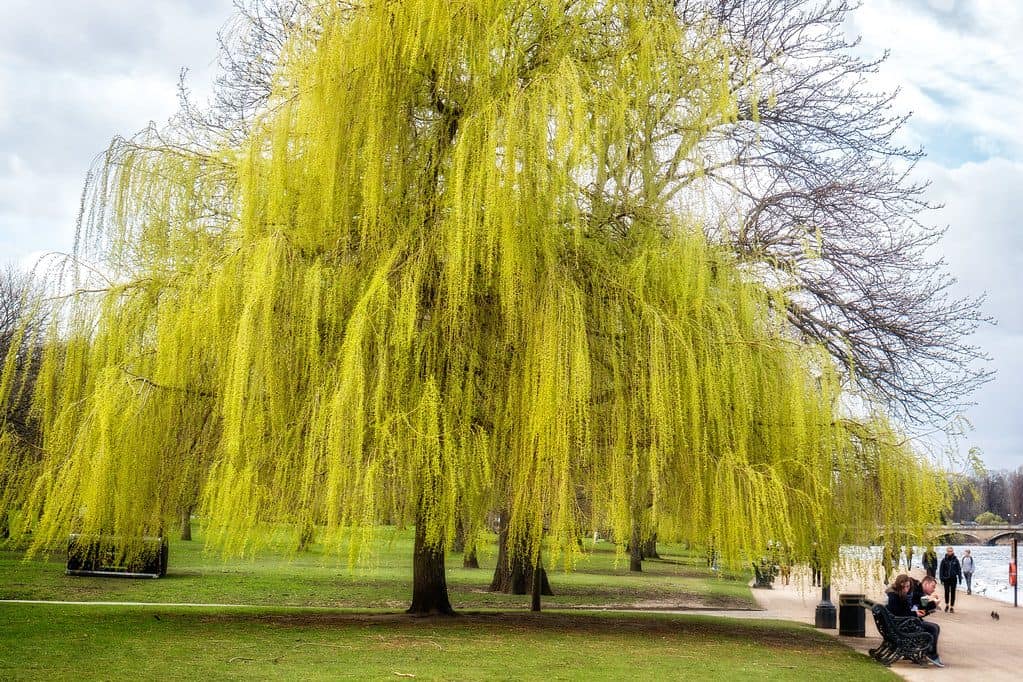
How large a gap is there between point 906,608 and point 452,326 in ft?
Result: 22.7

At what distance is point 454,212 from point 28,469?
6375mm

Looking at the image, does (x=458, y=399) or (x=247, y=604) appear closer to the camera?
(x=458, y=399)

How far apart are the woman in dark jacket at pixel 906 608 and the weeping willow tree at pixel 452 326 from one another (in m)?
0.91

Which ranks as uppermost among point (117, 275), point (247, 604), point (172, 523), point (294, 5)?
point (294, 5)

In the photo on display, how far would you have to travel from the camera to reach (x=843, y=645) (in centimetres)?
1417

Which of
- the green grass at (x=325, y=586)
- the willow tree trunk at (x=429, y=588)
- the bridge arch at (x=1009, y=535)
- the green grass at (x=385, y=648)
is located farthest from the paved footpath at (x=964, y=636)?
the willow tree trunk at (x=429, y=588)

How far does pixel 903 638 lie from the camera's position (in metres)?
12.2

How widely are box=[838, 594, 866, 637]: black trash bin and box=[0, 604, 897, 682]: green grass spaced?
23.3 inches

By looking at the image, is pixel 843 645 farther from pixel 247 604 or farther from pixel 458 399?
pixel 247 604

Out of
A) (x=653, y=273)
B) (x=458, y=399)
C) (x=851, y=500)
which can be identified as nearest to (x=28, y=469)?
(x=458, y=399)

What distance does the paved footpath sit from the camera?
39.2ft

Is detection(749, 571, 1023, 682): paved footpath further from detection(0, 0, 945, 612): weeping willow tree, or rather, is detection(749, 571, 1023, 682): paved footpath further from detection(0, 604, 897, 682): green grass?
detection(0, 0, 945, 612): weeping willow tree

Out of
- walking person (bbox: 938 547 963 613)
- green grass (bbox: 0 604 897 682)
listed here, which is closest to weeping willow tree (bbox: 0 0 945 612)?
green grass (bbox: 0 604 897 682)

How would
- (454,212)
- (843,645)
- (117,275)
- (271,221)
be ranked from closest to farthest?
(454,212), (271,221), (117,275), (843,645)
